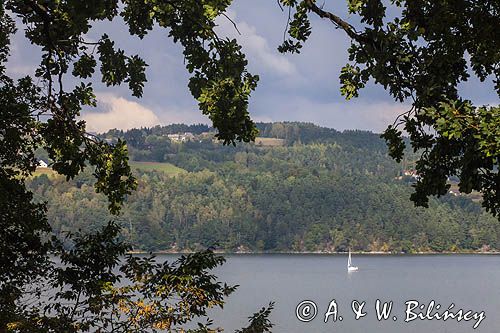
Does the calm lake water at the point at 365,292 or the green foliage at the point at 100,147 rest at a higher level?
the green foliage at the point at 100,147

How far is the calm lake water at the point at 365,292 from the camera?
63438 mm

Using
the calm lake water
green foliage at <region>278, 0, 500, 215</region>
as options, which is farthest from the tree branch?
the calm lake water

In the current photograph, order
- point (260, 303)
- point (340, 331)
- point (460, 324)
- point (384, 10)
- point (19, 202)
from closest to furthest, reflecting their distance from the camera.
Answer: point (384, 10)
point (19, 202)
point (340, 331)
point (460, 324)
point (260, 303)

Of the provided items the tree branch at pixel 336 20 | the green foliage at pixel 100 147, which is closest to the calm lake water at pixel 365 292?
the green foliage at pixel 100 147

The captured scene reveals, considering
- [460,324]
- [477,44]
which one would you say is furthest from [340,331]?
[477,44]

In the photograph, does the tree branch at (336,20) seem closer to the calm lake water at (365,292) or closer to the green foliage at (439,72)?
the green foliage at (439,72)

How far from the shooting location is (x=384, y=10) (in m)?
9.79

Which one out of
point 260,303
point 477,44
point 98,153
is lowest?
point 260,303

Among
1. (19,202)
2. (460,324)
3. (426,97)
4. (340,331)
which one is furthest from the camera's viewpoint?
(460,324)

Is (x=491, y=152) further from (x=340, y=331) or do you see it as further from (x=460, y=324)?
(x=460, y=324)

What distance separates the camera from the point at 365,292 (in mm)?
102750

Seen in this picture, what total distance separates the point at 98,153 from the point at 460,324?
5955 centimetres

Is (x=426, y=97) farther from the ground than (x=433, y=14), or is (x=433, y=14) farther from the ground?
(x=433, y=14)

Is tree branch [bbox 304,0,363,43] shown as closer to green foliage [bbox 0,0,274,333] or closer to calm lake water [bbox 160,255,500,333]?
green foliage [bbox 0,0,274,333]
